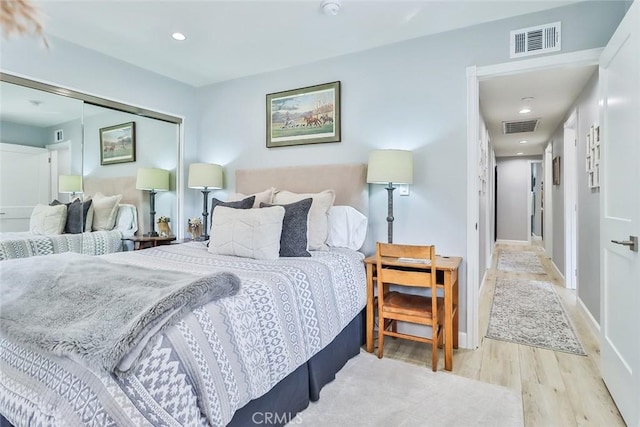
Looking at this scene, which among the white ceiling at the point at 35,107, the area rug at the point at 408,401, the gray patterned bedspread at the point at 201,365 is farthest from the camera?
the white ceiling at the point at 35,107

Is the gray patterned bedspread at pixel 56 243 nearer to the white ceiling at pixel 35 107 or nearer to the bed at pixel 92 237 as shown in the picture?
the bed at pixel 92 237

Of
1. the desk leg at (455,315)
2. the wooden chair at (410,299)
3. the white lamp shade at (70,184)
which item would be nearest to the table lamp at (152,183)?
the white lamp shade at (70,184)

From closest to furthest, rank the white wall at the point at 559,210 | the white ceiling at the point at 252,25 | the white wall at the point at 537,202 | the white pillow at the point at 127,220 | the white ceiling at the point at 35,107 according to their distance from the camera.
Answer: the white ceiling at the point at 252,25 → the white ceiling at the point at 35,107 → the white pillow at the point at 127,220 → the white wall at the point at 559,210 → the white wall at the point at 537,202

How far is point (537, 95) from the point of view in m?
3.74

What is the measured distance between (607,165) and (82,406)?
110 inches

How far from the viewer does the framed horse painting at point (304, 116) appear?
3102 millimetres

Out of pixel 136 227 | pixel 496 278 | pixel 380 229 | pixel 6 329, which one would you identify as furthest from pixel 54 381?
pixel 496 278

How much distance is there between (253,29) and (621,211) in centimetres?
275

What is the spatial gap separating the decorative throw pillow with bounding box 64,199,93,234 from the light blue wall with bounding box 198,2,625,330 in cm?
196

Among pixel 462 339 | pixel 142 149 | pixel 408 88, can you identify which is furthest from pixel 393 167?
pixel 142 149

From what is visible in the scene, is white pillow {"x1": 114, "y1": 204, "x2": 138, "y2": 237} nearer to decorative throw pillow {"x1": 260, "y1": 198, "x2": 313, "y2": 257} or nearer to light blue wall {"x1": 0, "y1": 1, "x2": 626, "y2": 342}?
light blue wall {"x1": 0, "y1": 1, "x2": 626, "y2": 342}

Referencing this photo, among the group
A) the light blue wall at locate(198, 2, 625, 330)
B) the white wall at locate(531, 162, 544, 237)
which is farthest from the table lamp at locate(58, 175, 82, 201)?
the white wall at locate(531, 162, 544, 237)

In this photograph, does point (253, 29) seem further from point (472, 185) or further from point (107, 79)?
point (472, 185)

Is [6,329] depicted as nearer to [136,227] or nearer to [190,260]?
[190,260]
